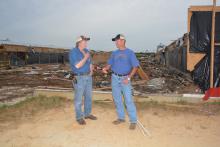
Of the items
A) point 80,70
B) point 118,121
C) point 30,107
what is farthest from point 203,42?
point 30,107

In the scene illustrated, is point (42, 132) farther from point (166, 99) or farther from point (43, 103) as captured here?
point (166, 99)

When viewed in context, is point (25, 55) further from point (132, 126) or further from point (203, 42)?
point (132, 126)

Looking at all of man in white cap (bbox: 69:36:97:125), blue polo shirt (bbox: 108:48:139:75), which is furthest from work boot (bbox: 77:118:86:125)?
blue polo shirt (bbox: 108:48:139:75)

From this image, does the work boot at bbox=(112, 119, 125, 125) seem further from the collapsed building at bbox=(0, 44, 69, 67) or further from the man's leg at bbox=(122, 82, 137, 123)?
the collapsed building at bbox=(0, 44, 69, 67)

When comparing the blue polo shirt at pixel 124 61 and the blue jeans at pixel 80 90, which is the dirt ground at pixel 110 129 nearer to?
the blue jeans at pixel 80 90

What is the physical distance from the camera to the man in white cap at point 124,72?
5785 millimetres

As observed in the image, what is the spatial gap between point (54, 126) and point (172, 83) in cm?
763

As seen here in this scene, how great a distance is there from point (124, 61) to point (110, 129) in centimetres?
140

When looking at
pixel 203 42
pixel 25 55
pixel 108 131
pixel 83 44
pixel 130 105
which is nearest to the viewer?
pixel 108 131

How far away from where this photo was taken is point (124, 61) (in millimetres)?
5852

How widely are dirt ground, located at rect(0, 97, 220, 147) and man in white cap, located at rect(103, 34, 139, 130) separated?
440mm

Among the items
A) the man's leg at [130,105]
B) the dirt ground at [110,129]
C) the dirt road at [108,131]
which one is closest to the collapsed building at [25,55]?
the dirt ground at [110,129]

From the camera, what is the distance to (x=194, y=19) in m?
9.35

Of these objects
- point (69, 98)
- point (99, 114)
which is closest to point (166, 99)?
point (99, 114)
